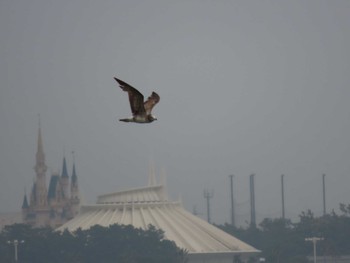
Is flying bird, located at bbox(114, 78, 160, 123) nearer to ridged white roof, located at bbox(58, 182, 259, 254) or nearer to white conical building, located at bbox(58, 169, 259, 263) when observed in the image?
white conical building, located at bbox(58, 169, 259, 263)

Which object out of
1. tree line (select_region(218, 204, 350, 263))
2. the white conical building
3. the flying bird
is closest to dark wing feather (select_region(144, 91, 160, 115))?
the flying bird

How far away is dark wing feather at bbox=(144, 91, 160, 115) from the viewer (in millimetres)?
34250

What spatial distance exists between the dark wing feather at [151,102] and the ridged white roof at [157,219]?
13091 cm

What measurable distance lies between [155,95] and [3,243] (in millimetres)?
133139

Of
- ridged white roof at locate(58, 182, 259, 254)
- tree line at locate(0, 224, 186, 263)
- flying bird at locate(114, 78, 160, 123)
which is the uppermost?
ridged white roof at locate(58, 182, 259, 254)

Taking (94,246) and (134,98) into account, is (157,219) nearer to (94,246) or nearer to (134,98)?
(94,246)

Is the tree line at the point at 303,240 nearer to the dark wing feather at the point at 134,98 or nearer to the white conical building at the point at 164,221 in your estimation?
the white conical building at the point at 164,221

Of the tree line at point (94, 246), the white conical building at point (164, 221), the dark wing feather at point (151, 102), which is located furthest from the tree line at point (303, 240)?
the dark wing feather at point (151, 102)

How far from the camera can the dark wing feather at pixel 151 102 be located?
112 feet

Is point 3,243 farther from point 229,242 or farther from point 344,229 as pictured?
point 344,229

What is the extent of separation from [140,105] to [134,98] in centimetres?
42

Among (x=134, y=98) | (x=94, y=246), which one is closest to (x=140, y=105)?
(x=134, y=98)

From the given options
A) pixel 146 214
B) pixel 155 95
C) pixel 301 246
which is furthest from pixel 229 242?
pixel 155 95

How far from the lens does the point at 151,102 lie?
34562 millimetres
